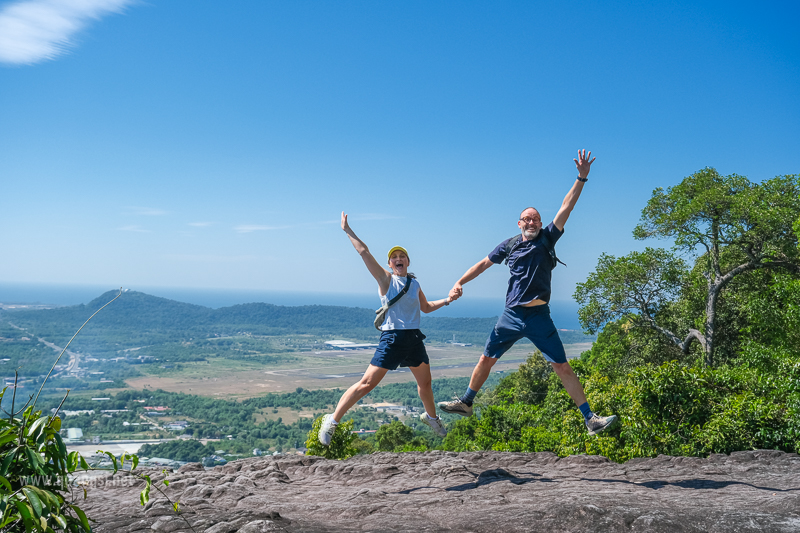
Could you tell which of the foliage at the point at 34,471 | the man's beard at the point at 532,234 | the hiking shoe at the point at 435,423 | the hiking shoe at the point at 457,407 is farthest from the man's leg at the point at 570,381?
the foliage at the point at 34,471

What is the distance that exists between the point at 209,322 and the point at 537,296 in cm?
17725

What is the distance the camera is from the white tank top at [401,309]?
214 inches

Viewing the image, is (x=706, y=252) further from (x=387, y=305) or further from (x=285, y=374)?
(x=285, y=374)

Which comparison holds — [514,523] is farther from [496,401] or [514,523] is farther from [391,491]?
[496,401]

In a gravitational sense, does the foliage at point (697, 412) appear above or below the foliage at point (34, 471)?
below

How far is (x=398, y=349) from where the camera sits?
5.38 metres

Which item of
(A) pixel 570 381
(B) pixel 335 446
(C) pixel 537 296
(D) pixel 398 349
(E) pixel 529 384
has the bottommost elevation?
(E) pixel 529 384

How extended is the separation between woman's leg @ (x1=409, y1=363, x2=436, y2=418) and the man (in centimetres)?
67

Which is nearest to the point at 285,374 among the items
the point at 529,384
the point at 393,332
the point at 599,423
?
the point at 529,384

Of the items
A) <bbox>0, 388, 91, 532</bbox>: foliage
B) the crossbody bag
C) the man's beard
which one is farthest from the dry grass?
<bbox>0, 388, 91, 532</bbox>: foliage

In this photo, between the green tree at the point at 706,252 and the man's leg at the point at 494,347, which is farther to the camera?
the green tree at the point at 706,252

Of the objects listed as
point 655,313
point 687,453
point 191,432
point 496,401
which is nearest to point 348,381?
point 191,432

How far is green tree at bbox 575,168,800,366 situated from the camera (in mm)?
16125

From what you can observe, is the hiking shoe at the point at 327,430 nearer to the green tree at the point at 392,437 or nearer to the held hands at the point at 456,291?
the held hands at the point at 456,291
